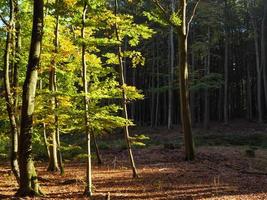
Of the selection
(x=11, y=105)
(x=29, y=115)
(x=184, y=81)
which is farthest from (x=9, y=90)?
(x=184, y=81)

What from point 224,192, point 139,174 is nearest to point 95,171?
point 139,174

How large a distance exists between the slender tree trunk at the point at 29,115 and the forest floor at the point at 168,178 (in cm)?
70

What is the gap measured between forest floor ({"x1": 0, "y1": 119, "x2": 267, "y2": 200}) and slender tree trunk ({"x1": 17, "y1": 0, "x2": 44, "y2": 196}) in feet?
2.28

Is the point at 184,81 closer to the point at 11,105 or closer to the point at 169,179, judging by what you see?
the point at 169,179

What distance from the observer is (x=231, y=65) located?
52.6m

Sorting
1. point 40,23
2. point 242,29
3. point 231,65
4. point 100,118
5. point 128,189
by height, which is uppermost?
point 242,29

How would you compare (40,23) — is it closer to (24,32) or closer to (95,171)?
(24,32)

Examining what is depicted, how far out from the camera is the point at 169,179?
16.1 meters

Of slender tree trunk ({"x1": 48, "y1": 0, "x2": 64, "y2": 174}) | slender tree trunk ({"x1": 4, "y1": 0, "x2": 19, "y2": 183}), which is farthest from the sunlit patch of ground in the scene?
slender tree trunk ({"x1": 4, "y1": 0, "x2": 19, "y2": 183})

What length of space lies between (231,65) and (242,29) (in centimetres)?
459

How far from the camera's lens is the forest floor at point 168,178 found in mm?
13031

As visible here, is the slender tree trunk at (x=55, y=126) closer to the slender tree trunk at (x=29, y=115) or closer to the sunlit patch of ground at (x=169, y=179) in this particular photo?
the sunlit patch of ground at (x=169, y=179)

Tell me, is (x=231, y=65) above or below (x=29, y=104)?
above

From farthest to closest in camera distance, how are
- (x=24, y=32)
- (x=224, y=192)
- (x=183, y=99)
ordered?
(x=183, y=99) → (x=24, y=32) → (x=224, y=192)
